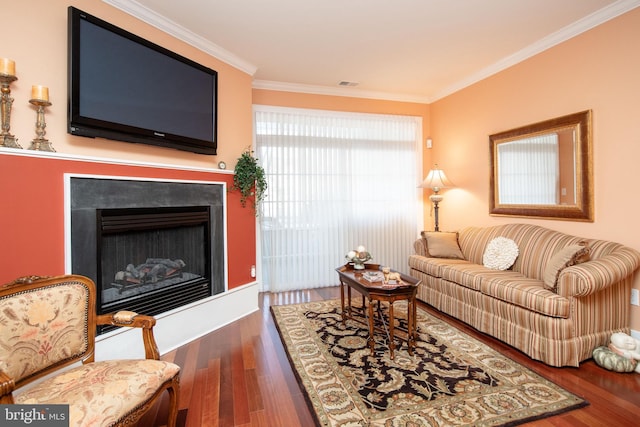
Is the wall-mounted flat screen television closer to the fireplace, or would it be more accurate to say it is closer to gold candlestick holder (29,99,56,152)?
gold candlestick holder (29,99,56,152)

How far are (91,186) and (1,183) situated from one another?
0.49m

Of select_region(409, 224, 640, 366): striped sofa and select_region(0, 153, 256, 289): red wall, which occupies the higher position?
select_region(0, 153, 256, 289): red wall

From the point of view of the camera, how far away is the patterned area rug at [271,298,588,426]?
6.03 ft

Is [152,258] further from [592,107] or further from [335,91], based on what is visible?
[592,107]

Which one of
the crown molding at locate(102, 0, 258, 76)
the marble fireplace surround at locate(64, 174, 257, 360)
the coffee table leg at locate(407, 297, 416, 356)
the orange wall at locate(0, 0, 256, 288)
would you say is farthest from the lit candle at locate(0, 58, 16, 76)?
the coffee table leg at locate(407, 297, 416, 356)

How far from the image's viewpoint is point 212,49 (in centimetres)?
333

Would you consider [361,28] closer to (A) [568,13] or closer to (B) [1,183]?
(A) [568,13]

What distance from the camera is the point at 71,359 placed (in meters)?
1.62

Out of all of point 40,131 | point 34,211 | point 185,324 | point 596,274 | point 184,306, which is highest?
point 40,131

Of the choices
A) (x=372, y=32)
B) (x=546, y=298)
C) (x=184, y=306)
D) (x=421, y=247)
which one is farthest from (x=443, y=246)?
(x=184, y=306)

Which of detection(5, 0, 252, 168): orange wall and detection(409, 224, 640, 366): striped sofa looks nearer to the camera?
detection(5, 0, 252, 168): orange wall

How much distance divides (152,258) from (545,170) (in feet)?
13.3

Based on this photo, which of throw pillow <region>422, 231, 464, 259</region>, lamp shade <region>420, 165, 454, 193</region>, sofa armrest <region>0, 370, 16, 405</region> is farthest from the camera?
lamp shade <region>420, 165, 454, 193</region>

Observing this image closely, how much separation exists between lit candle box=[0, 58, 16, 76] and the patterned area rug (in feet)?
8.68
